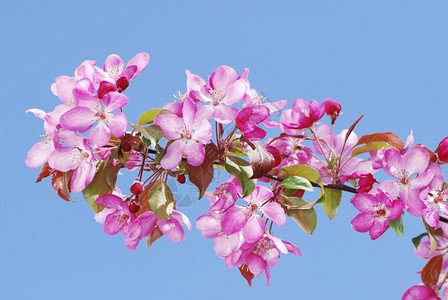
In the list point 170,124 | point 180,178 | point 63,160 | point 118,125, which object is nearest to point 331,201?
point 180,178

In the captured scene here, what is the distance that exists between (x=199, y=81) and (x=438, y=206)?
89 cm

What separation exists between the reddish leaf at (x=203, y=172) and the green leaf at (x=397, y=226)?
64 centimetres

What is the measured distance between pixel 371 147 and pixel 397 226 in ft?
0.92

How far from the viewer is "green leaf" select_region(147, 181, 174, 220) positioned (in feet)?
5.25

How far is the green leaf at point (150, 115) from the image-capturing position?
1563 millimetres

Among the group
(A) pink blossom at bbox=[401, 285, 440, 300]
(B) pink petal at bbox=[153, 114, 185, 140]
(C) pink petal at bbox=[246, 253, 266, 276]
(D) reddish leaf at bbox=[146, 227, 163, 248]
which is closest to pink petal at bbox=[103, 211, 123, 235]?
(D) reddish leaf at bbox=[146, 227, 163, 248]

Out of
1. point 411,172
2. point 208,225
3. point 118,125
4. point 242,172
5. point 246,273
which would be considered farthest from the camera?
point 246,273

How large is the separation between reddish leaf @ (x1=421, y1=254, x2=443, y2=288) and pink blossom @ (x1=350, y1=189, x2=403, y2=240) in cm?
26

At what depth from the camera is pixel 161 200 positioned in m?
1.62

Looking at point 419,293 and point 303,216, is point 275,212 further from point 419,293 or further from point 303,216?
point 419,293

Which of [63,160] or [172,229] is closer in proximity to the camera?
[63,160]

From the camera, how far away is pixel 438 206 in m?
1.71

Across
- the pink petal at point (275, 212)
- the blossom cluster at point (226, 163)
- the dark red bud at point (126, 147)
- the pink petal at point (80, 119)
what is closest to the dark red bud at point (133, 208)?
the blossom cluster at point (226, 163)

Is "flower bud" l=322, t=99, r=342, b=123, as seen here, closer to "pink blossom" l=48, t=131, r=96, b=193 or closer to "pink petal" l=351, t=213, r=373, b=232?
"pink petal" l=351, t=213, r=373, b=232
